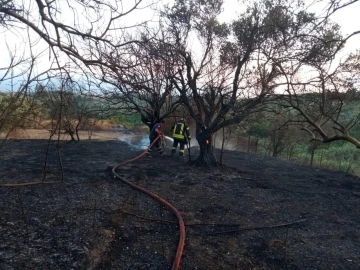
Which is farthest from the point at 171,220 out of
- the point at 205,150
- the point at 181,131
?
Answer: the point at 181,131

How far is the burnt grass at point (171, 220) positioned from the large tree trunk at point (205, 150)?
703 millimetres

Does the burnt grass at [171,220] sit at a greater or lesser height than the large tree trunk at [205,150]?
lesser

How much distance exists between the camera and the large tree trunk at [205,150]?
11.9 metres

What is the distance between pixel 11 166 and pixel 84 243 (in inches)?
239

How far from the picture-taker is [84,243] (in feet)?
16.9

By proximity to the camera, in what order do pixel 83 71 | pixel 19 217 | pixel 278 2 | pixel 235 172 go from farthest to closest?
pixel 235 172 → pixel 278 2 → pixel 19 217 → pixel 83 71

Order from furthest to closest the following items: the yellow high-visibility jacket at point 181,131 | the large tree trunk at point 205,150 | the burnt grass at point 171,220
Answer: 1. the yellow high-visibility jacket at point 181,131
2. the large tree trunk at point 205,150
3. the burnt grass at point 171,220

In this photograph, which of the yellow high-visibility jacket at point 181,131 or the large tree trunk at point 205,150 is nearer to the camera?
the large tree trunk at point 205,150

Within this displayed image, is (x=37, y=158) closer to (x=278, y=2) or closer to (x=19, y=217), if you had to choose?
(x=19, y=217)

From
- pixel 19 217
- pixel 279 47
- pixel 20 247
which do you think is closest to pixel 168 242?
pixel 20 247

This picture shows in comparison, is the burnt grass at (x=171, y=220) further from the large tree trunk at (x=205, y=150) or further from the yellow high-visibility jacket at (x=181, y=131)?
the yellow high-visibility jacket at (x=181, y=131)

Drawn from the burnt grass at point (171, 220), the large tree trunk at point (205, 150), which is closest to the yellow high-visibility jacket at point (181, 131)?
the large tree trunk at point (205, 150)

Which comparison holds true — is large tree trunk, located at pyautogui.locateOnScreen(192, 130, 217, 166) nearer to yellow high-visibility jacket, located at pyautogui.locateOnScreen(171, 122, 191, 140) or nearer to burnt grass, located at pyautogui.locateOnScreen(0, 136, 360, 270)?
burnt grass, located at pyautogui.locateOnScreen(0, 136, 360, 270)

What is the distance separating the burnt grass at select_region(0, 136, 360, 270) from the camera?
4.93 meters
